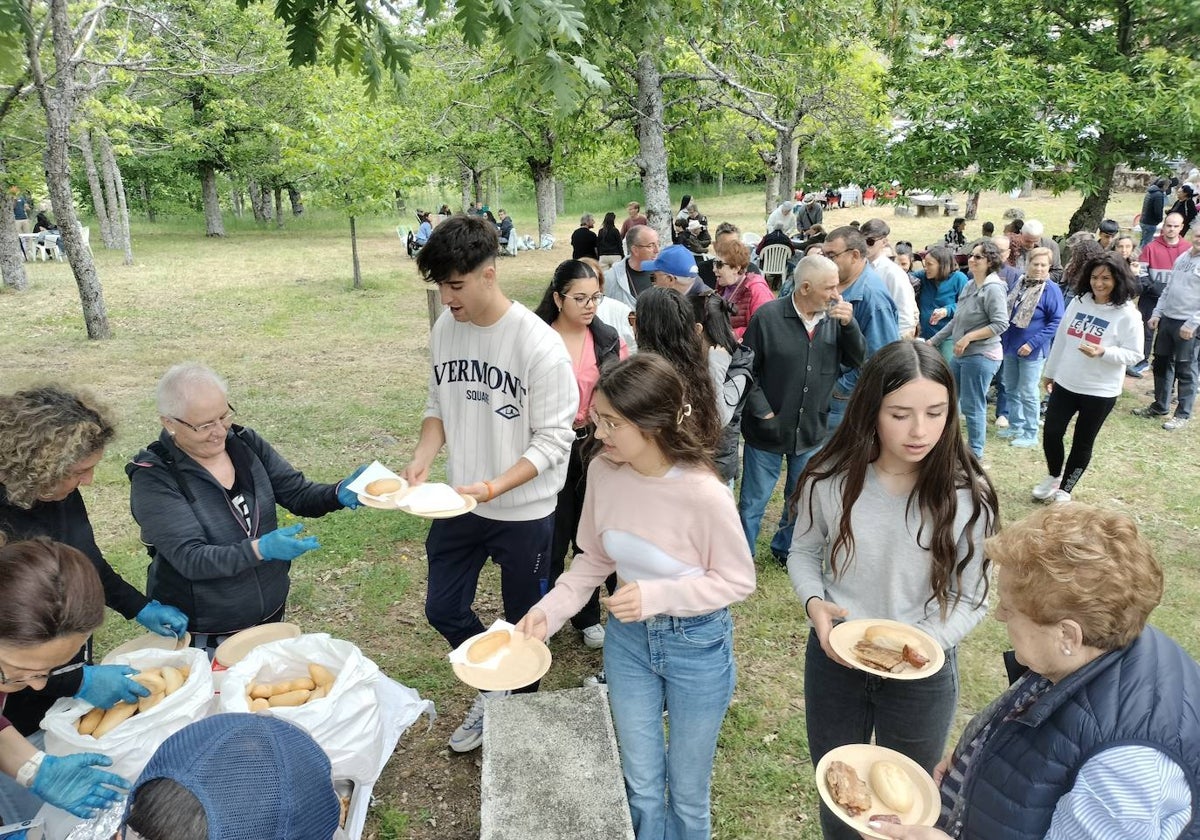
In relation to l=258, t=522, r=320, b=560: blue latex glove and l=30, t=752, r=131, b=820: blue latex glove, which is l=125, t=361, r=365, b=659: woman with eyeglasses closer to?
l=258, t=522, r=320, b=560: blue latex glove

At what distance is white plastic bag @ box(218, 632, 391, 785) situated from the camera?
2.42 m

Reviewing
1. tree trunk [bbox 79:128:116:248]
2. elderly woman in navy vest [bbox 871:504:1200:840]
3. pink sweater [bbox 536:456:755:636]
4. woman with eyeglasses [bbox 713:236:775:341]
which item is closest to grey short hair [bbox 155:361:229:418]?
pink sweater [bbox 536:456:755:636]

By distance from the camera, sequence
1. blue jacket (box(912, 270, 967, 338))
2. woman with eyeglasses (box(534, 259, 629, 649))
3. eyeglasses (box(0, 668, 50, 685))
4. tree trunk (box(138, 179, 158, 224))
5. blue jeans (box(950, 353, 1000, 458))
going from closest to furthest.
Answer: eyeglasses (box(0, 668, 50, 685)), woman with eyeglasses (box(534, 259, 629, 649)), blue jeans (box(950, 353, 1000, 458)), blue jacket (box(912, 270, 967, 338)), tree trunk (box(138, 179, 158, 224))

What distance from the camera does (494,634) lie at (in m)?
2.40

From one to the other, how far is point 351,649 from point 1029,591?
2157mm

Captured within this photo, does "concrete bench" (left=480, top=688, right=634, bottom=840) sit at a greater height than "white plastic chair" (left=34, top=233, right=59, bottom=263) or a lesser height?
lesser

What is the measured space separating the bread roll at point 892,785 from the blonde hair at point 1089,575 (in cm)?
66

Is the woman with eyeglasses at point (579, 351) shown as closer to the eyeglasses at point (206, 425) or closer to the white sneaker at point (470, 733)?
the white sneaker at point (470, 733)

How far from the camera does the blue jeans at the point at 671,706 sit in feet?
7.55

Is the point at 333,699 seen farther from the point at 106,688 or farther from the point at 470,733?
the point at 470,733

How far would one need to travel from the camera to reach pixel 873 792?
1955 mm

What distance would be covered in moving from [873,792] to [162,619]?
8.07 ft

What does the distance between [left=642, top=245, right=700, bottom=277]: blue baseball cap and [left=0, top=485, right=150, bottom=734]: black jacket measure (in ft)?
11.8

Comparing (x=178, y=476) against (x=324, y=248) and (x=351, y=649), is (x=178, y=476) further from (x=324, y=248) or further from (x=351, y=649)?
(x=324, y=248)
